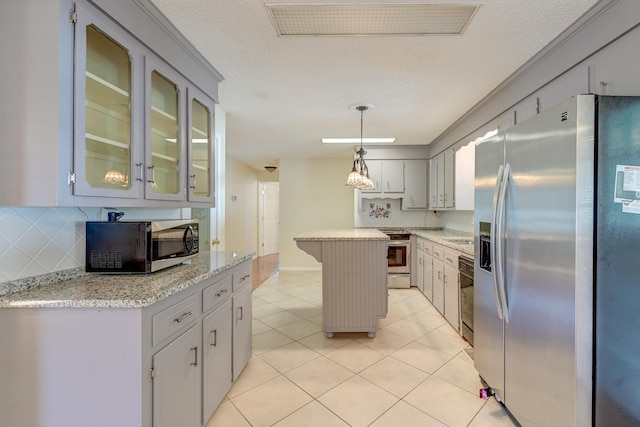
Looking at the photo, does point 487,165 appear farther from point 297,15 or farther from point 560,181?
point 297,15

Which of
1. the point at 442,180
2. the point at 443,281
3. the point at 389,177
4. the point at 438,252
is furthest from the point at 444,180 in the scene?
the point at 443,281

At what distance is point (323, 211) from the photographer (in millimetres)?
6047

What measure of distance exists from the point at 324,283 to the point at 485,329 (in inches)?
55.5

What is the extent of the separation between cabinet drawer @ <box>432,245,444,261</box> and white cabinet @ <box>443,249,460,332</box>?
0.12m

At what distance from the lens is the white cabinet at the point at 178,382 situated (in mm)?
1236

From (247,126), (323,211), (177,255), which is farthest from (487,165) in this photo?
(323,211)

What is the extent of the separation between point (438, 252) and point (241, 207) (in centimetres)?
451

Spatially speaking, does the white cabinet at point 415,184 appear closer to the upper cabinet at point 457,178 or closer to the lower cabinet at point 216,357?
the upper cabinet at point 457,178

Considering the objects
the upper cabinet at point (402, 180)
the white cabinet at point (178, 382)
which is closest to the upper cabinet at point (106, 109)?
the white cabinet at point (178, 382)

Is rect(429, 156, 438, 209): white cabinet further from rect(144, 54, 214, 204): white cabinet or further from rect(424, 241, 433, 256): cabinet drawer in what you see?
rect(144, 54, 214, 204): white cabinet

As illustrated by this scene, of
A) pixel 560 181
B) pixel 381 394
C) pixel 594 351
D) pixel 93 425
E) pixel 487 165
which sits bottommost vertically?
pixel 381 394

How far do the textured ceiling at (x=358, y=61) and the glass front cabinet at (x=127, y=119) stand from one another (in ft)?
1.13

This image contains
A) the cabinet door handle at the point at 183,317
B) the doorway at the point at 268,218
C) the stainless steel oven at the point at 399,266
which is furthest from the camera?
the doorway at the point at 268,218

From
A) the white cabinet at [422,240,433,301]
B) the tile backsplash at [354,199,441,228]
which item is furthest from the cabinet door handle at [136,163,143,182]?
the tile backsplash at [354,199,441,228]
